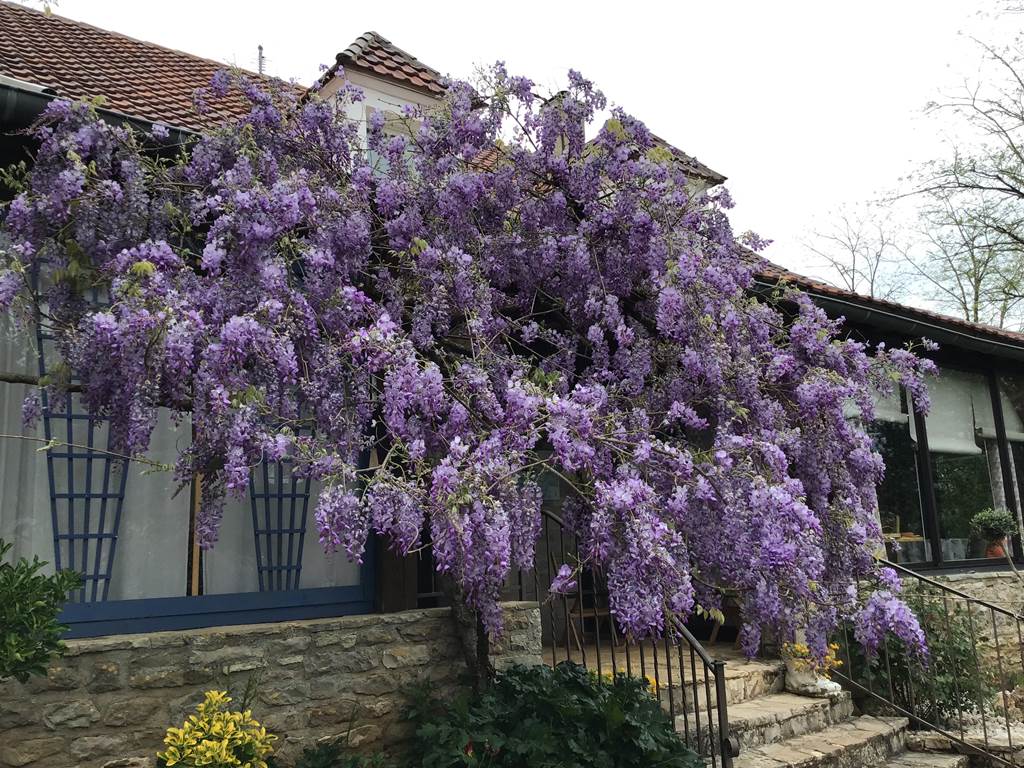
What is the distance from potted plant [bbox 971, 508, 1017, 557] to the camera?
8359 millimetres

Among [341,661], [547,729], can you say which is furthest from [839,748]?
[341,661]

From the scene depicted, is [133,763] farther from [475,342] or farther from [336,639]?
[475,342]

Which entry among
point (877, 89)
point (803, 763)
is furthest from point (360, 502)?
point (877, 89)

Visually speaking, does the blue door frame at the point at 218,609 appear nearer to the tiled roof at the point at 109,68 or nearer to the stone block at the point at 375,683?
the stone block at the point at 375,683

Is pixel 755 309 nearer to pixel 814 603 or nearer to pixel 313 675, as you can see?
pixel 814 603

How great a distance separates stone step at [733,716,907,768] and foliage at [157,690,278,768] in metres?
2.69

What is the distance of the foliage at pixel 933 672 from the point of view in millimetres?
5914

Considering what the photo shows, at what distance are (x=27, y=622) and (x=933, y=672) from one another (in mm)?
5876

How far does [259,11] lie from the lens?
646 centimetres

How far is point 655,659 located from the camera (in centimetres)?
474

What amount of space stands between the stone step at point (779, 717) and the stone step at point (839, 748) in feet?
0.15

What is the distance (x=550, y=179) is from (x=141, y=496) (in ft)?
9.34

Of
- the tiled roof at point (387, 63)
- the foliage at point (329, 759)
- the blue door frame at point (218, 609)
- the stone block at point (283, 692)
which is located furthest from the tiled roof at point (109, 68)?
the foliage at point (329, 759)

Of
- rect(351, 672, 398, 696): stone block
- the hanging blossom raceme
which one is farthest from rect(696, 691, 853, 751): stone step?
rect(351, 672, 398, 696): stone block
